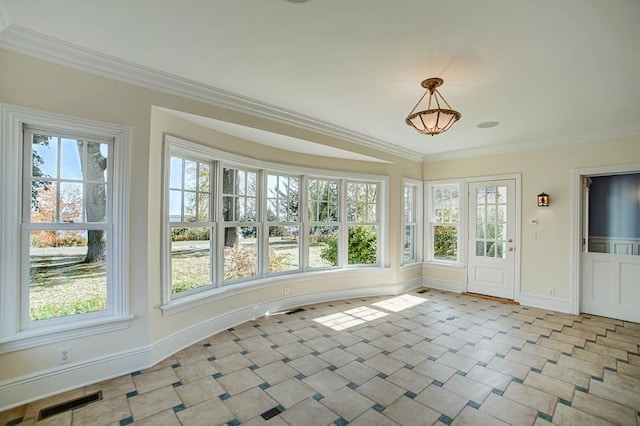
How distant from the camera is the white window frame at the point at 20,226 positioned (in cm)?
222

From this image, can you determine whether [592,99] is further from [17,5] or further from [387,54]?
[17,5]

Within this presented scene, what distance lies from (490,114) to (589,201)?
8.96 feet

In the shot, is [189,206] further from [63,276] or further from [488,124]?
[488,124]

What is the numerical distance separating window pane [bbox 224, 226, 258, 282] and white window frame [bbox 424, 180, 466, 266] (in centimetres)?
373

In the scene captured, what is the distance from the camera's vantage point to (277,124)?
3775mm

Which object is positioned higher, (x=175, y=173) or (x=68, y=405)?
(x=175, y=173)

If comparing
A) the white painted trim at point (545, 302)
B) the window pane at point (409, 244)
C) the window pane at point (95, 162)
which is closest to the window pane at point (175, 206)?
the window pane at point (95, 162)

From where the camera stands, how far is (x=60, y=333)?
2.42 meters

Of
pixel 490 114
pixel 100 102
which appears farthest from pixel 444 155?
pixel 100 102

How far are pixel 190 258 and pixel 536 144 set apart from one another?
17.9ft

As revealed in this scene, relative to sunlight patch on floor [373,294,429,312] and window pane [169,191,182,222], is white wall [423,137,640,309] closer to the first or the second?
sunlight patch on floor [373,294,429,312]

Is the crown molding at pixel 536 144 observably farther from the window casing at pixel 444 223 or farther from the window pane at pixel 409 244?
the window pane at pixel 409 244

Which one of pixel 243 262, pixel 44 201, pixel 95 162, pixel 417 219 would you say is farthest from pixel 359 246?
pixel 44 201

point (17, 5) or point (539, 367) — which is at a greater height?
point (17, 5)
